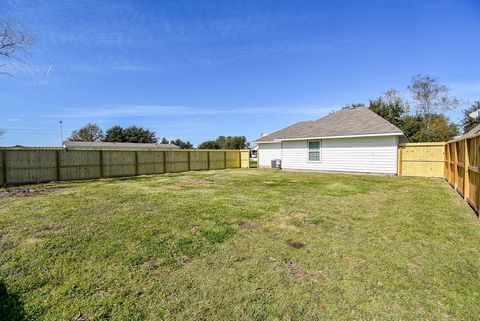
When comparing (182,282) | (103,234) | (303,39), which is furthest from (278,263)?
(303,39)

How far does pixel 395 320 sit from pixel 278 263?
144cm

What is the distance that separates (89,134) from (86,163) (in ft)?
202

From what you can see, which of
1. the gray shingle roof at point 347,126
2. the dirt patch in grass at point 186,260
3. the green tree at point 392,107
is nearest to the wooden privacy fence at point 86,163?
the gray shingle roof at point 347,126

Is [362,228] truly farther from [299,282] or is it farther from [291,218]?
[299,282]

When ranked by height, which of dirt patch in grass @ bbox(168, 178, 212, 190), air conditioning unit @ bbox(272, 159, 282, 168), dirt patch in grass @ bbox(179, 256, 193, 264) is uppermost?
air conditioning unit @ bbox(272, 159, 282, 168)

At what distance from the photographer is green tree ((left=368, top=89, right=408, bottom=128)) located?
96.9 ft

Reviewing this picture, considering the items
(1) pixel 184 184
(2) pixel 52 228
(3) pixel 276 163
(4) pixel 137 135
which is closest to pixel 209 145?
(4) pixel 137 135

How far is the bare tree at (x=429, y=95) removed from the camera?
26734 millimetres

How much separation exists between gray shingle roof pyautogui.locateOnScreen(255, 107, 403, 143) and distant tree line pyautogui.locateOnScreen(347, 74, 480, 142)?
43.9 ft

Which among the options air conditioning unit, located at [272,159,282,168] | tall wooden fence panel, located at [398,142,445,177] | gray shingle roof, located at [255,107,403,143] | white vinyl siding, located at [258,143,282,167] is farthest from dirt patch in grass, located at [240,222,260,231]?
white vinyl siding, located at [258,143,282,167]

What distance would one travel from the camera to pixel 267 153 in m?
23.3

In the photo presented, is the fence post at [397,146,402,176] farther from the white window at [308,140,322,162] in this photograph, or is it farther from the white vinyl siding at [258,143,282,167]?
the white vinyl siding at [258,143,282,167]

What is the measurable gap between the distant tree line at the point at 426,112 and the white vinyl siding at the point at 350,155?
51.6 feet

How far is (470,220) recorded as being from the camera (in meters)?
5.44
